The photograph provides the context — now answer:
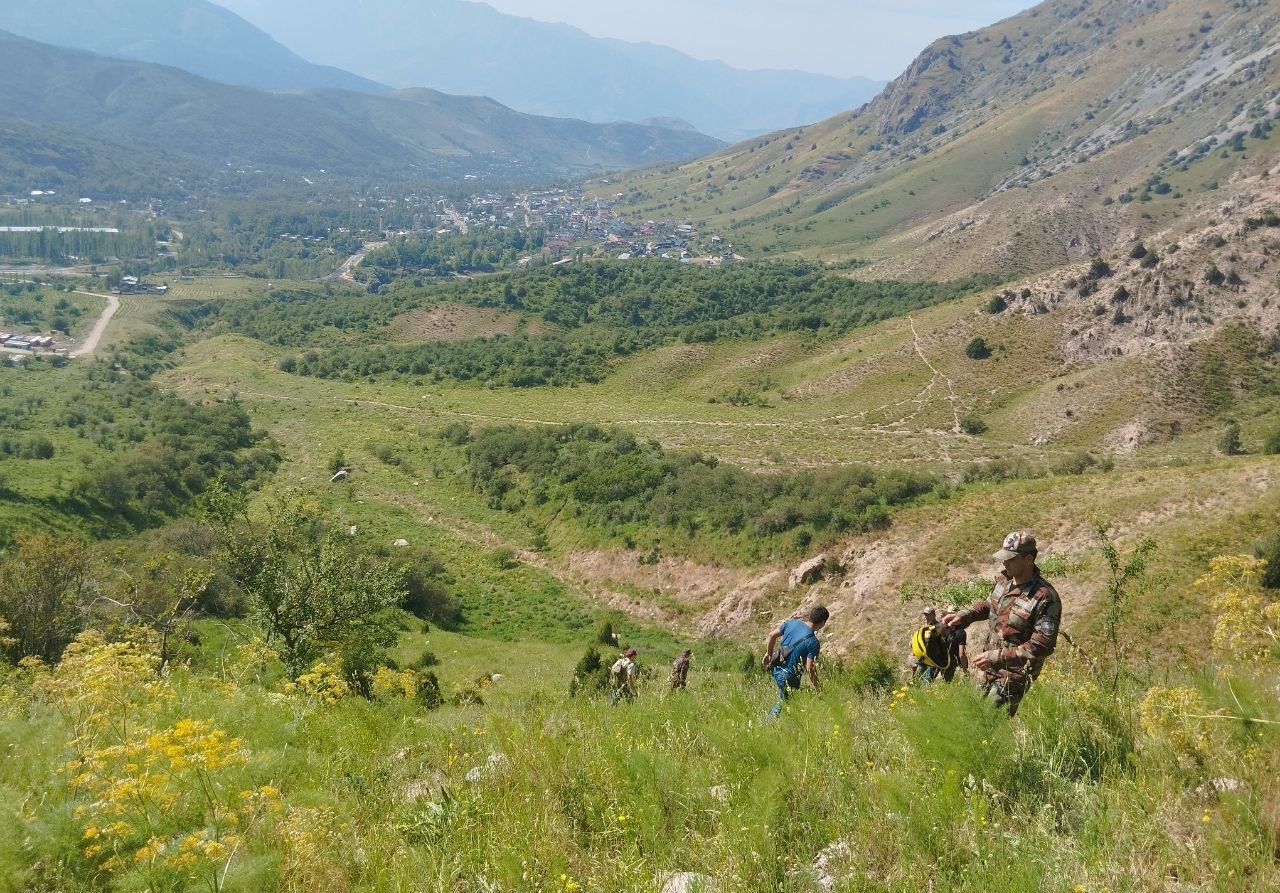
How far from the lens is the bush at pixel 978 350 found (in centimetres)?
5191

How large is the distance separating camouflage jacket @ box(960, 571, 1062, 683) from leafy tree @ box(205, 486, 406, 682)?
11.8 m

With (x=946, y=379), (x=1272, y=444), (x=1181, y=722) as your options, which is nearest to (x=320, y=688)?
(x=1181, y=722)

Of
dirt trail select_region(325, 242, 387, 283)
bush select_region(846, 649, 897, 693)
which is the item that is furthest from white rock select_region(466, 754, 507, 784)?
dirt trail select_region(325, 242, 387, 283)

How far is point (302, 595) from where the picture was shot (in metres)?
15.2

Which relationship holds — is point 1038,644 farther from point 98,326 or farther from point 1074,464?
point 98,326

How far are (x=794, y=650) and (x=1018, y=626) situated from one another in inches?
94.8

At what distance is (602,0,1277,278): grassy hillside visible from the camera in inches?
3915

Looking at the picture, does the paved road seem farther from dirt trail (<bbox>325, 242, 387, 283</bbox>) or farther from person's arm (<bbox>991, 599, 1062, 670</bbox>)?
person's arm (<bbox>991, 599, 1062, 670</bbox>)

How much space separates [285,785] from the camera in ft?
16.9

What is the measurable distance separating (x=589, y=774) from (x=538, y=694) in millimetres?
4061

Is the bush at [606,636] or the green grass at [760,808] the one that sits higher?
the green grass at [760,808]

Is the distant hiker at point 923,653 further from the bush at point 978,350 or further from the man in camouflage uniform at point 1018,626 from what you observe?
the bush at point 978,350

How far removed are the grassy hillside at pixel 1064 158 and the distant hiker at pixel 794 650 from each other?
332ft

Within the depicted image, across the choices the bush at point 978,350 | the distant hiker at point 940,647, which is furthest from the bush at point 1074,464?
the distant hiker at point 940,647
